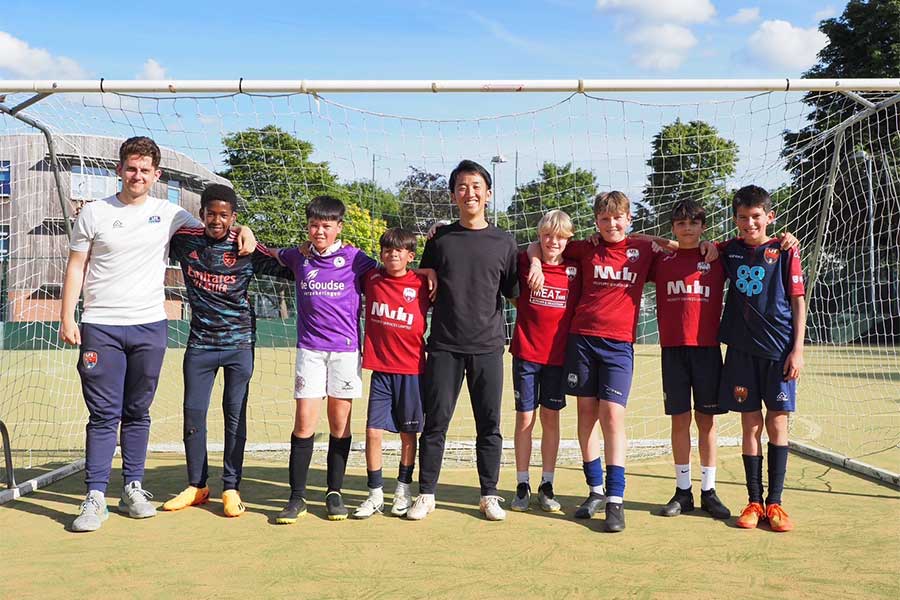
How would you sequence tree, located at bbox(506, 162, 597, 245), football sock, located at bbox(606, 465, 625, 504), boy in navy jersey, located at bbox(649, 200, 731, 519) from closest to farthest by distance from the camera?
1. football sock, located at bbox(606, 465, 625, 504)
2. boy in navy jersey, located at bbox(649, 200, 731, 519)
3. tree, located at bbox(506, 162, 597, 245)

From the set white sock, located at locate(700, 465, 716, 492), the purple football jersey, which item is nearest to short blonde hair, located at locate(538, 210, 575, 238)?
the purple football jersey

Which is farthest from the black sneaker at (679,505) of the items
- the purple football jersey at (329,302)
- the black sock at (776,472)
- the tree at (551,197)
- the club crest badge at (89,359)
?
the club crest badge at (89,359)

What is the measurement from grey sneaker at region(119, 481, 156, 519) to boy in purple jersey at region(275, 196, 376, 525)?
2.46 ft

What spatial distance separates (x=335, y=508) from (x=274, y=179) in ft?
10.4

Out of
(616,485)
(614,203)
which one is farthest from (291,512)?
(614,203)

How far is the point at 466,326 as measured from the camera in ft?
13.8

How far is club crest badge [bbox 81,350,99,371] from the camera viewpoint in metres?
4.16

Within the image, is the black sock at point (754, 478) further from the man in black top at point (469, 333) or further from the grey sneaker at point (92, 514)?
the grey sneaker at point (92, 514)

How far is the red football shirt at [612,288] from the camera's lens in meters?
4.23

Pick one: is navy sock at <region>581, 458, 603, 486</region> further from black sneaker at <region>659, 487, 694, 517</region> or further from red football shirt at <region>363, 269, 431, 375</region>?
red football shirt at <region>363, 269, 431, 375</region>

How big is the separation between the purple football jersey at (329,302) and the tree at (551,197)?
7.27ft

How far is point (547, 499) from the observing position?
14.5 feet

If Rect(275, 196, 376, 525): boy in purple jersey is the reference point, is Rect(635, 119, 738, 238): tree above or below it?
above

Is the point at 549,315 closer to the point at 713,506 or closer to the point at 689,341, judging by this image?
the point at 689,341
